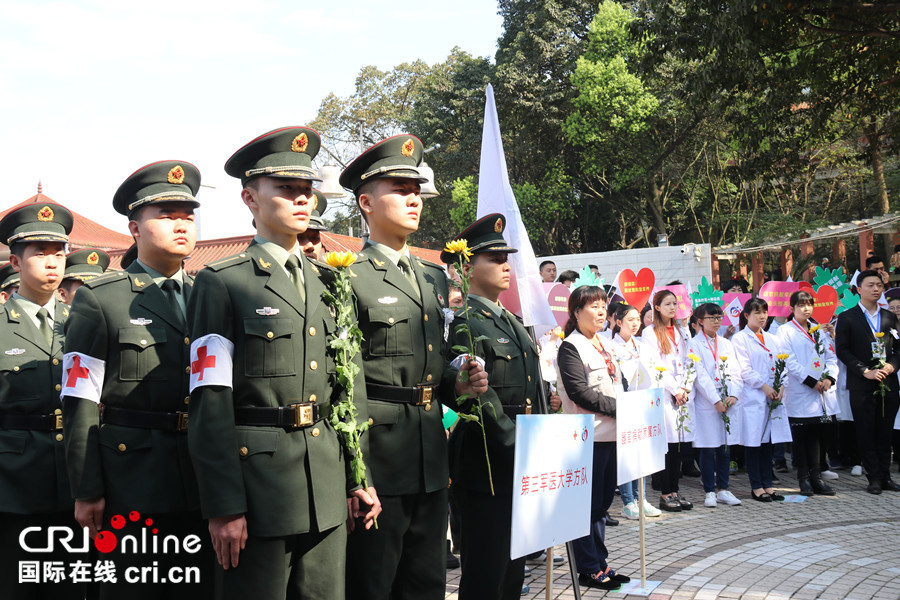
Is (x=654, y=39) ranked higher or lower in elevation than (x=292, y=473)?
higher

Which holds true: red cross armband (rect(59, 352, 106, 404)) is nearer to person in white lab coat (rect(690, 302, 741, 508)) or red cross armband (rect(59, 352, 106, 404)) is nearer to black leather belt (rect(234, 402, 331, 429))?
black leather belt (rect(234, 402, 331, 429))

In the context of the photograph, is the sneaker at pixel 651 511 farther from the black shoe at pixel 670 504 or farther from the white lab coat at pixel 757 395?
the white lab coat at pixel 757 395

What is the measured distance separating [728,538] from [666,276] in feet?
58.3

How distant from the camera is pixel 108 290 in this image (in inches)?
143

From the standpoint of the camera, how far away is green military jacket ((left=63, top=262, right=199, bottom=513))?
11.2ft

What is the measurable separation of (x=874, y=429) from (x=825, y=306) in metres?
2.52

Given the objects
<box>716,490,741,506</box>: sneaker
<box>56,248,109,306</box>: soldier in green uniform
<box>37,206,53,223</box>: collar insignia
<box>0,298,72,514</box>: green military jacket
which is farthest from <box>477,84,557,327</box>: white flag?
<box>716,490,741,506</box>: sneaker

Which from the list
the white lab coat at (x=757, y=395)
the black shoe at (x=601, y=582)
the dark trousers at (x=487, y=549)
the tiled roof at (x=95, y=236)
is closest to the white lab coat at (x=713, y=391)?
the white lab coat at (x=757, y=395)

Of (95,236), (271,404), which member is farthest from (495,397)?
(95,236)

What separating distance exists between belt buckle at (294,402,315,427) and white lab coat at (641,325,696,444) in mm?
5706

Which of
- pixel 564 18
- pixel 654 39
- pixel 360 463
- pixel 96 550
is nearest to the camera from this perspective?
pixel 360 463

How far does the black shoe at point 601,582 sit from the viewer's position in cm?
560

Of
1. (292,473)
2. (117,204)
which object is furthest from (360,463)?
(117,204)

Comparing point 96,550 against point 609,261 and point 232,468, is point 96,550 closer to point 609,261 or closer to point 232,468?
point 232,468
